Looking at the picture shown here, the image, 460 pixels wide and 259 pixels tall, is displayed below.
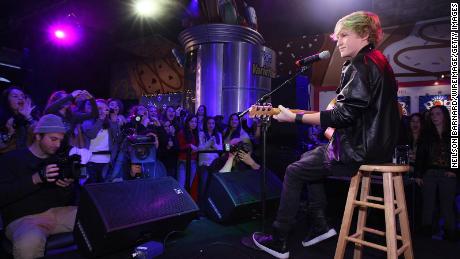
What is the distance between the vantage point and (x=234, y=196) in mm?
3568

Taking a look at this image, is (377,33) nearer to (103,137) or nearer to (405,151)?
(405,151)

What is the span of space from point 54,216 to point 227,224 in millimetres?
1949

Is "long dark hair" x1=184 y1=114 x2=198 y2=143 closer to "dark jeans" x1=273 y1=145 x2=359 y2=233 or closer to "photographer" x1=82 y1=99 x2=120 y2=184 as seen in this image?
"photographer" x1=82 y1=99 x2=120 y2=184

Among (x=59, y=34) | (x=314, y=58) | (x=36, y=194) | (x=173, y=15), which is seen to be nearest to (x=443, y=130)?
(x=314, y=58)

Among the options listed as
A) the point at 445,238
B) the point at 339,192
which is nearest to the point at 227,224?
the point at 339,192

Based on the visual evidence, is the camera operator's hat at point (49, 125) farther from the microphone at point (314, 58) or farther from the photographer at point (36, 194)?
the microphone at point (314, 58)

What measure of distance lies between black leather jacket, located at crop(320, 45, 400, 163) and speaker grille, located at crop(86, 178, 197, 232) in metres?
1.78

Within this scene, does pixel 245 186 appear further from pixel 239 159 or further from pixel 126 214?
pixel 126 214

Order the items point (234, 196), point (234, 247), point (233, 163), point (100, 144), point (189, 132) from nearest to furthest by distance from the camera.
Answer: point (234, 247)
point (234, 196)
point (100, 144)
point (233, 163)
point (189, 132)

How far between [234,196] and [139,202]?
119 centimetres

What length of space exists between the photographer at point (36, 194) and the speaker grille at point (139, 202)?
0.35 meters

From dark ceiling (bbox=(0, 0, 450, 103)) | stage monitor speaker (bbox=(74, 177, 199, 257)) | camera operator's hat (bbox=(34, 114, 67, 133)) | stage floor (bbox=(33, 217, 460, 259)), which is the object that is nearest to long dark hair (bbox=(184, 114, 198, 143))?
stage floor (bbox=(33, 217, 460, 259))

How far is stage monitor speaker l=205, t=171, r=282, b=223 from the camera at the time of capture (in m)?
3.58

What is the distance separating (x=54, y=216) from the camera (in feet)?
8.55
